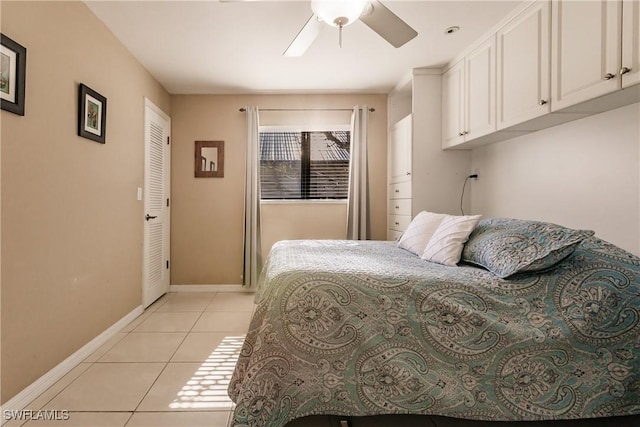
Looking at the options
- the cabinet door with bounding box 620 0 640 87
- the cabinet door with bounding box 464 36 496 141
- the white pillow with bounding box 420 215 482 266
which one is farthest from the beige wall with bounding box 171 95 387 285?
the cabinet door with bounding box 620 0 640 87

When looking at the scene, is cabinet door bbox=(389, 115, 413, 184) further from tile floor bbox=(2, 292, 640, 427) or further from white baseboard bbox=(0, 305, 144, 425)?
white baseboard bbox=(0, 305, 144, 425)

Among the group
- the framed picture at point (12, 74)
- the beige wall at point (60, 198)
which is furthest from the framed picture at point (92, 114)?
the framed picture at point (12, 74)

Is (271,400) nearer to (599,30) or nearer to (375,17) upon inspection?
(375,17)

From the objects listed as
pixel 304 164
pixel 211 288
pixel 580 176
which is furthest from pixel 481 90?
pixel 211 288

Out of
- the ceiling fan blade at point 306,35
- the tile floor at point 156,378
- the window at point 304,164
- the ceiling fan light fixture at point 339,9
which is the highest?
the ceiling fan blade at point 306,35

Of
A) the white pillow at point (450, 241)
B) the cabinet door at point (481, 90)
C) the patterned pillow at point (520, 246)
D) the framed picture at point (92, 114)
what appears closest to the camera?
the patterned pillow at point (520, 246)

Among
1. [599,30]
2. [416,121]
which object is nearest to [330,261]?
[599,30]

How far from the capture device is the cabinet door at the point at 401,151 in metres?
3.19

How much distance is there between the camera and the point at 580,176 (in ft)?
6.27

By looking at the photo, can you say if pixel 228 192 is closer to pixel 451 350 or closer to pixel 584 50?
pixel 451 350

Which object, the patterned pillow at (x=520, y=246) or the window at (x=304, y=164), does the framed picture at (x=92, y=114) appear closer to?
the window at (x=304, y=164)

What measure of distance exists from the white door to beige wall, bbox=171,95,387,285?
0.15 meters

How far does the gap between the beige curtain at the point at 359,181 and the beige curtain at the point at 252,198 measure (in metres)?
1.09

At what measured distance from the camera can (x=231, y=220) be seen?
12.3 feet
